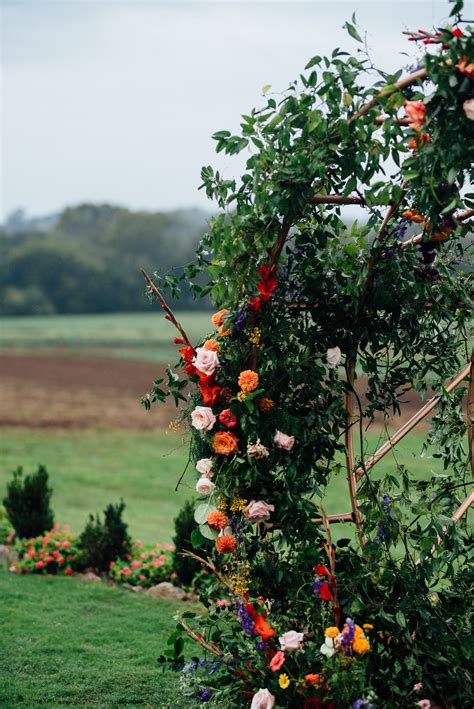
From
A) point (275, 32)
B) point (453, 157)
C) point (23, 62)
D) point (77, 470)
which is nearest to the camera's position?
point (453, 157)

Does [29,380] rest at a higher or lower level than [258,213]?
lower

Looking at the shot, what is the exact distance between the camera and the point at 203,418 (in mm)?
3332

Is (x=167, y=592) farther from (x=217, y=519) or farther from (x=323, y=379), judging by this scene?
(x=323, y=379)

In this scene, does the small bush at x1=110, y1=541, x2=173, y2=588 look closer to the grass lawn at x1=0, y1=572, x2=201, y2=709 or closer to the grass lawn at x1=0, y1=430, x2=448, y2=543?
the grass lawn at x1=0, y1=572, x2=201, y2=709

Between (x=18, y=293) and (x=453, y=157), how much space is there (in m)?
41.2

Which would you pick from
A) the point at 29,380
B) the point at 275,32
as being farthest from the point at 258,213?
the point at 29,380

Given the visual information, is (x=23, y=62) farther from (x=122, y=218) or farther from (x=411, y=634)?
(x=122, y=218)

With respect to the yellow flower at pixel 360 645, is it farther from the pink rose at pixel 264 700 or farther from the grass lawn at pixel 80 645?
the grass lawn at pixel 80 645

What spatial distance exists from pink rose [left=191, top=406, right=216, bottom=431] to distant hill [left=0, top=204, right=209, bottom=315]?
34.8 m

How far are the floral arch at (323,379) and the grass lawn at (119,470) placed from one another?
4773 millimetres

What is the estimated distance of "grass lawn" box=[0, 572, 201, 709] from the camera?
4.11m

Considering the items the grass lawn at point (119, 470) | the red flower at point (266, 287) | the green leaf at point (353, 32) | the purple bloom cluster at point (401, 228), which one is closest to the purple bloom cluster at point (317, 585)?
the red flower at point (266, 287)

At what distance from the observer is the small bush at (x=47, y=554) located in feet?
21.4

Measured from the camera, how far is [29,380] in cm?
2123
